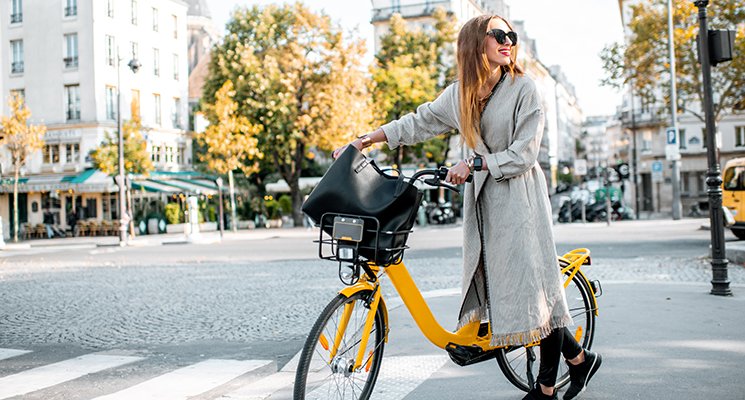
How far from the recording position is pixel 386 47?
4678 cm

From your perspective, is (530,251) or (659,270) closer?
(530,251)

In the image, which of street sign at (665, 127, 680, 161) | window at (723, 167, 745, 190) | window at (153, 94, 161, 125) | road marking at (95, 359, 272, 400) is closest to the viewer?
road marking at (95, 359, 272, 400)

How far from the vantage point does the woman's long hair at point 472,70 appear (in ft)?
11.6

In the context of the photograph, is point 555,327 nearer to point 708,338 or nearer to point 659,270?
point 708,338

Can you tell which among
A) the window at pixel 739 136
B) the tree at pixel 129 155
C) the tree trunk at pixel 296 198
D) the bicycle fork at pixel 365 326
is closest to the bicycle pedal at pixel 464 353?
the bicycle fork at pixel 365 326

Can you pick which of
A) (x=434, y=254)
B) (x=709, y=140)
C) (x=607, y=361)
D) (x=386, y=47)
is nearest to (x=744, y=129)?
(x=386, y=47)

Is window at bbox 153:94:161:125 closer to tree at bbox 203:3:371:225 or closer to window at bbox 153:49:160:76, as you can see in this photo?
window at bbox 153:49:160:76

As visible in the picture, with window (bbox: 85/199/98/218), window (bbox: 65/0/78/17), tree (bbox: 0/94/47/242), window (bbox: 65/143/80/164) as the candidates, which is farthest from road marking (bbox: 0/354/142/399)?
window (bbox: 65/0/78/17)

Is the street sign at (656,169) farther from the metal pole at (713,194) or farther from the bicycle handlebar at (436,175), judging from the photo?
the bicycle handlebar at (436,175)

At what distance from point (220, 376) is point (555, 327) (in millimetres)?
2439

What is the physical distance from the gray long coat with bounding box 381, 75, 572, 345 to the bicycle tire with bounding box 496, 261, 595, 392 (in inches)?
16.2

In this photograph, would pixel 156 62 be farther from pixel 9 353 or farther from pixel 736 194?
pixel 9 353

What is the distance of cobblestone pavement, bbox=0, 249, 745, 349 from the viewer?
22.8ft

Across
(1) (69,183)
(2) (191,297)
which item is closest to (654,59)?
(2) (191,297)
